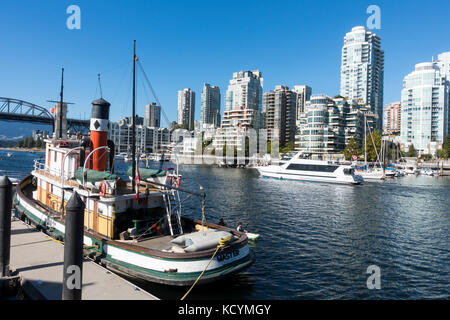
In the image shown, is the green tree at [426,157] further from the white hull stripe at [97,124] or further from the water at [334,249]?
the white hull stripe at [97,124]

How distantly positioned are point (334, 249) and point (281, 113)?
15942 cm

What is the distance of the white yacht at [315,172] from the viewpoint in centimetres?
6794

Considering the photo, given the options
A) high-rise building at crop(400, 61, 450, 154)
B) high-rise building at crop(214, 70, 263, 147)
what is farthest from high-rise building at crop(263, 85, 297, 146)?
high-rise building at crop(400, 61, 450, 154)

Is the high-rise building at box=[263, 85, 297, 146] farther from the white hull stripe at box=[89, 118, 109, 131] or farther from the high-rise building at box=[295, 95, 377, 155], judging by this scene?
the white hull stripe at box=[89, 118, 109, 131]

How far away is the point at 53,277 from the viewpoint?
11992 mm

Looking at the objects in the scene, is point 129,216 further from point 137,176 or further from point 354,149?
point 354,149

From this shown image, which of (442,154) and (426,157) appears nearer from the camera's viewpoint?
(442,154)

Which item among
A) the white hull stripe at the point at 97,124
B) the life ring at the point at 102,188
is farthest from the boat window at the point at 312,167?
the life ring at the point at 102,188

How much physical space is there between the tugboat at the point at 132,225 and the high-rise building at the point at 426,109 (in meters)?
175

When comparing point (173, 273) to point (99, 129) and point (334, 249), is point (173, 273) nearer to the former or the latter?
point (99, 129)

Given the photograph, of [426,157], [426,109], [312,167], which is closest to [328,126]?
[426,157]

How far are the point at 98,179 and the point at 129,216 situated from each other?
255 cm

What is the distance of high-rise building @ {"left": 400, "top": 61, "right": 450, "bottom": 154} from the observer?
15950 centimetres

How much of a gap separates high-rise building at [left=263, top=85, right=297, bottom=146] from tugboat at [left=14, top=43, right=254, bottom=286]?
156 m
